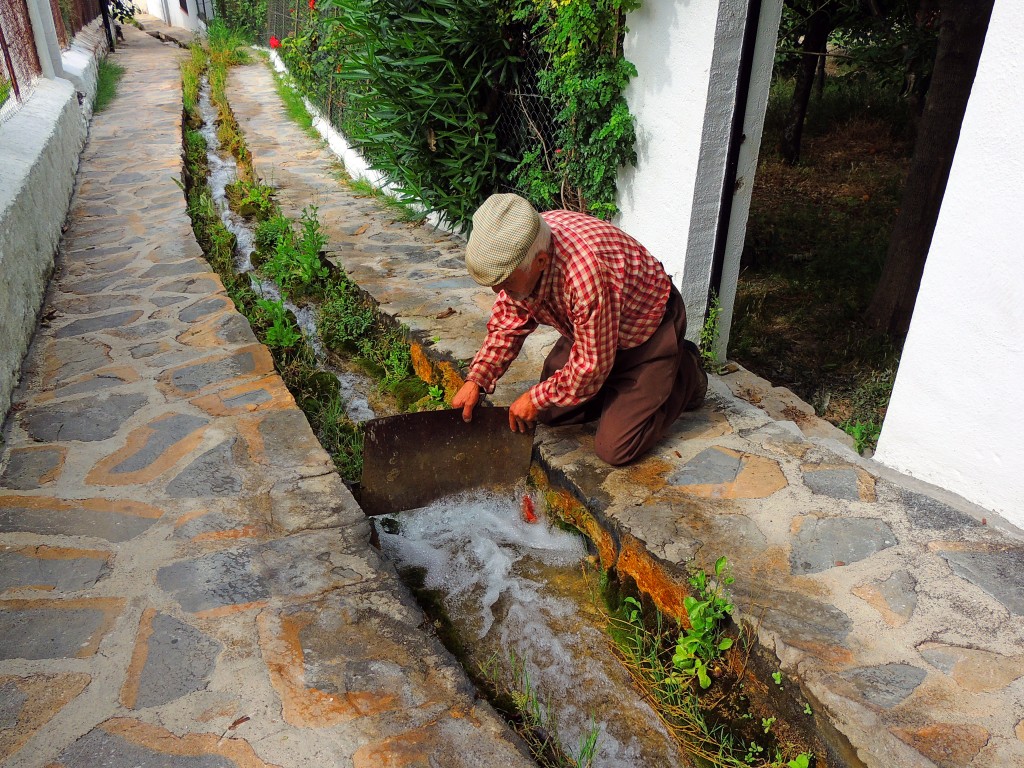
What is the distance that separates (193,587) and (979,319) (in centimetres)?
287

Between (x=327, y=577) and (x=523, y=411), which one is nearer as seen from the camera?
(x=327, y=577)

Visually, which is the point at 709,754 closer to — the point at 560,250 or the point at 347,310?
the point at 560,250

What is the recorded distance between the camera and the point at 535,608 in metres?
3.10

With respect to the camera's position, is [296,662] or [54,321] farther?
[54,321]

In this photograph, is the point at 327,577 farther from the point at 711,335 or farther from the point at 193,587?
the point at 711,335

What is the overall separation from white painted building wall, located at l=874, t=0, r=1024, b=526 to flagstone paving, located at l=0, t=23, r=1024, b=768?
18cm

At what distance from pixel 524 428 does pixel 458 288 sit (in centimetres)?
216

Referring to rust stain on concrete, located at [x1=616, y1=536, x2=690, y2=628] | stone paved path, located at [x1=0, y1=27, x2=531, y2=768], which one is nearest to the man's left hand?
rust stain on concrete, located at [x1=616, y1=536, x2=690, y2=628]

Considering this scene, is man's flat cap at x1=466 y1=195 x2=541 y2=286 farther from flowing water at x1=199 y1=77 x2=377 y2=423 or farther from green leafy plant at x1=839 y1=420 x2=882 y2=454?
green leafy plant at x1=839 y1=420 x2=882 y2=454

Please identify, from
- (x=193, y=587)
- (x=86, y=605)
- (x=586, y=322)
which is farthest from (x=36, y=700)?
(x=586, y=322)

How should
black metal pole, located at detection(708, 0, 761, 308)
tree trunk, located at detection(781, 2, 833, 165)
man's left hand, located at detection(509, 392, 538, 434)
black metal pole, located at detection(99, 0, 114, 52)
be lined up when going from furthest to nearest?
1. black metal pole, located at detection(99, 0, 114, 52)
2. tree trunk, located at detection(781, 2, 833, 165)
3. black metal pole, located at detection(708, 0, 761, 308)
4. man's left hand, located at detection(509, 392, 538, 434)

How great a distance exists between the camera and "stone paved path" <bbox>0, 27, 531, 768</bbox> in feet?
7.00

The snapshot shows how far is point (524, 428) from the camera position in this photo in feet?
11.0

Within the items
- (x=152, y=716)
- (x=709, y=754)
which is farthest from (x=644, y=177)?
(x=152, y=716)
